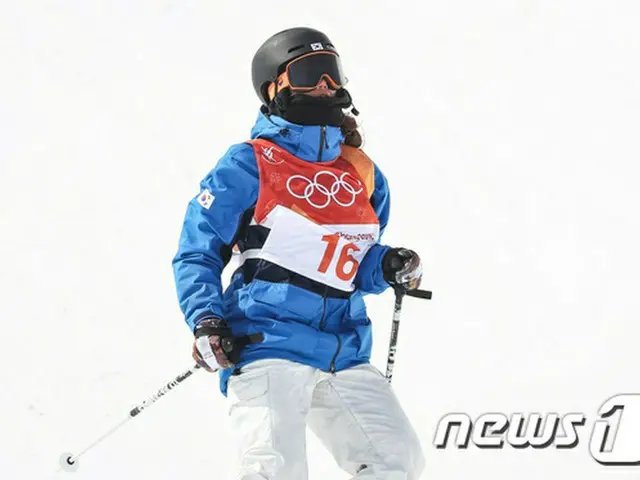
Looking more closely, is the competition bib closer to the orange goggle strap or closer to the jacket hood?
the jacket hood

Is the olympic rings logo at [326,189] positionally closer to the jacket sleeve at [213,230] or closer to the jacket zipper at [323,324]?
the jacket sleeve at [213,230]

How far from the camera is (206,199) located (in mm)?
4035

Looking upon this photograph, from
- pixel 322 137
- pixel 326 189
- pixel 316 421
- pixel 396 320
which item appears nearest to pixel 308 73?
pixel 322 137

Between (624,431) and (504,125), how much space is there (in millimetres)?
2362

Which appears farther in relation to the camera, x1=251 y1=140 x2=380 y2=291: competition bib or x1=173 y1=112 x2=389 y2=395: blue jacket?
x1=251 y1=140 x2=380 y2=291: competition bib

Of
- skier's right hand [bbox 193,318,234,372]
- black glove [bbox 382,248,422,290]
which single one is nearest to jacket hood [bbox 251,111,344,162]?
black glove [bbox 382,248,422,290]

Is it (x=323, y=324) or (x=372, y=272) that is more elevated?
(x=372, y=272)

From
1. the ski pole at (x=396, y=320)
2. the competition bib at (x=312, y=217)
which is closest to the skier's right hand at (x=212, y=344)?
the competition bib at (x=312, y=217)

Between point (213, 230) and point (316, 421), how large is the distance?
85 centimetres

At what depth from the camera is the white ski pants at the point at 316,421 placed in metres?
3.82

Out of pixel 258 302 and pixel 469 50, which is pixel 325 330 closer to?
pixel 258 302

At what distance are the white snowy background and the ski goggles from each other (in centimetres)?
206

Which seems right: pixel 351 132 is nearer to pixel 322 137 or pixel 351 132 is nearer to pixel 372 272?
pixel 322 137

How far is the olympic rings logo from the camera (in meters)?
4.16
